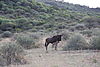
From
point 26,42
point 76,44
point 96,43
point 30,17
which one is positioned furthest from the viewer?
point 30,17

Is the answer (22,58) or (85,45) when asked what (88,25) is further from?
(22,58)

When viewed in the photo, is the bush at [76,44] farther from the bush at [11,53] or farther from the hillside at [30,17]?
the hillside at [30,17]

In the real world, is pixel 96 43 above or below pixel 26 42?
above

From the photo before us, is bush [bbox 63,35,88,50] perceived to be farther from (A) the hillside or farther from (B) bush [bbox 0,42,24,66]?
(A) the hillside

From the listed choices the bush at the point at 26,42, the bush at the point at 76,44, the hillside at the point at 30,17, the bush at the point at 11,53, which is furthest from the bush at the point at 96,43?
the hillside at the point at 30,17

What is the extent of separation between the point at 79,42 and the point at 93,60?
6.81 meters

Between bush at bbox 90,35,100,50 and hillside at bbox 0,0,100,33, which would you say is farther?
hillside at bbox 0,0,100,33

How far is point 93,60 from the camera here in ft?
44.2

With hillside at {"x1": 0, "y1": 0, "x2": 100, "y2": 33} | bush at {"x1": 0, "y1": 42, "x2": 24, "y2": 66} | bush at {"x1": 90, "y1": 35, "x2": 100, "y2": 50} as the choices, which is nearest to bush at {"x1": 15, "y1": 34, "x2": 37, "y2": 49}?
bush at {"x1": 90, "y1": 35, "x2": 100, "y2": 50}

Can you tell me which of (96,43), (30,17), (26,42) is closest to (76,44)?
(96,43)

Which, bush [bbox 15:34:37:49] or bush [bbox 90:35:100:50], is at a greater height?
bush [bbox 90:35:100:50]

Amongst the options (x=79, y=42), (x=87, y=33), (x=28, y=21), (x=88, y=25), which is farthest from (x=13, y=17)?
(x=79, y=42)

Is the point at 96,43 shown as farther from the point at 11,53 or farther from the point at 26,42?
the point at 11,53

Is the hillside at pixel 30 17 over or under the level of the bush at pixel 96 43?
under
